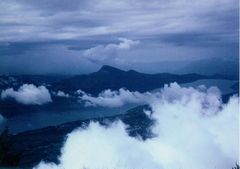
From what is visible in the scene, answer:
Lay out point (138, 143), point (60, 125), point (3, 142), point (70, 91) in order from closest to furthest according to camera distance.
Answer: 1. point (3, 142)
2. point (70, 91)
3. point (60, 125)
4. point (138, 143)

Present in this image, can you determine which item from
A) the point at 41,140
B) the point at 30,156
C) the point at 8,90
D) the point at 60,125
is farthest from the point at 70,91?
the point at 41,140

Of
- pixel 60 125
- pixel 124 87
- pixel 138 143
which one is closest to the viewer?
pixel 124 87

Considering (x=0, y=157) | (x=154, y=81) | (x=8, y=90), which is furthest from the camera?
(x=8, y=90)

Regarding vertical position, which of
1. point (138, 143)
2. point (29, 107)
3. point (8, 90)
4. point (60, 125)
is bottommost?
point (138, 143)

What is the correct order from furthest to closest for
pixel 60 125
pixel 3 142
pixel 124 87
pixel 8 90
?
pixel 60 125
pixel 8 90
pixel 124 87
pixel 3 142

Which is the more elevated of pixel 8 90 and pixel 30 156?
pixel 8 90

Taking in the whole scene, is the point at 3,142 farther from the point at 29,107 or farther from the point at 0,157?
the point at 29,107

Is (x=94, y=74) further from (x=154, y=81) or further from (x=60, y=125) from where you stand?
(x=60, y=125)

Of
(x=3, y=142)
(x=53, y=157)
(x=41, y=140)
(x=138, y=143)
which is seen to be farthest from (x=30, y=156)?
(x=3, y=142)

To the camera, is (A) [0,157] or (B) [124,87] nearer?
(A) [0,157]
